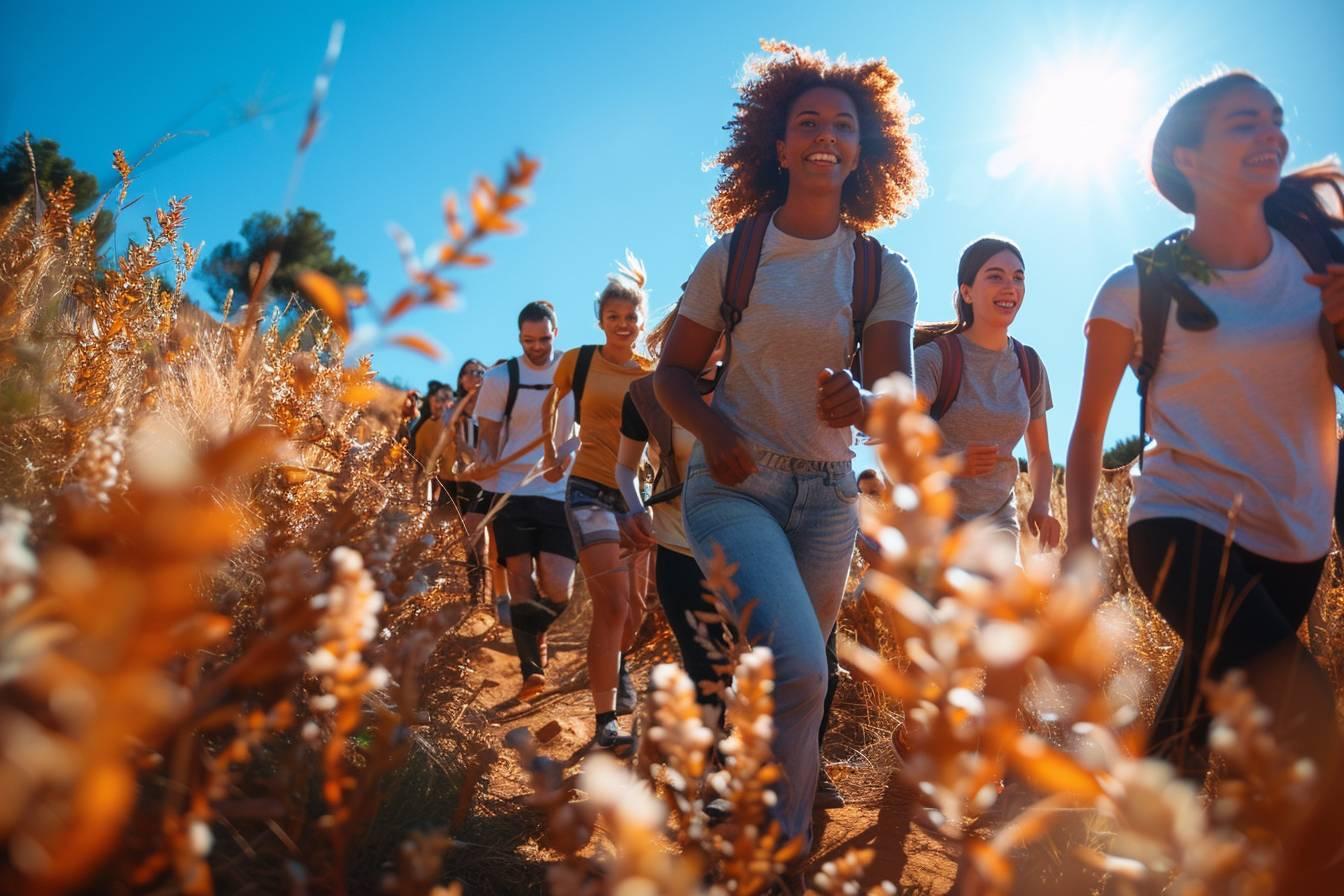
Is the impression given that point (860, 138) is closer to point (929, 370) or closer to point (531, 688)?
point (929, 370)

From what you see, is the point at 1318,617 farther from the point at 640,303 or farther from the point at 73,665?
the point at 73,665

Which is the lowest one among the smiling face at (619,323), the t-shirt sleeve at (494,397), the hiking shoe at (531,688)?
the hiking shoe at (531,688)

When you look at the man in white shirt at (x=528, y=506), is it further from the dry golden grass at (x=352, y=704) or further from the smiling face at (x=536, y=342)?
the dry golden grass at (x=352, y=704)

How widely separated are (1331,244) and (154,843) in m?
3.29

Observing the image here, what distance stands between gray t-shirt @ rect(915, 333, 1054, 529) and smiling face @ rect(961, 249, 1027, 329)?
162 millimetres

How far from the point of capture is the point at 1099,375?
119 inches

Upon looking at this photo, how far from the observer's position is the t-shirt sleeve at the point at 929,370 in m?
4.65

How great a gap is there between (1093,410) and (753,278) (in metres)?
1.10

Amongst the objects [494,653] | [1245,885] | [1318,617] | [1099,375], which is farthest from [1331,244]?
[494,653]

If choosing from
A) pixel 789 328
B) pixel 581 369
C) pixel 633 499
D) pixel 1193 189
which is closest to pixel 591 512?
pixel 581 369

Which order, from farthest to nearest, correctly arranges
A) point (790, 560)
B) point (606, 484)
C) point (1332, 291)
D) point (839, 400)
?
1. point (606, 484)
2. point (790, 560)
3. point (1332, 291)
4. point (839, 400)

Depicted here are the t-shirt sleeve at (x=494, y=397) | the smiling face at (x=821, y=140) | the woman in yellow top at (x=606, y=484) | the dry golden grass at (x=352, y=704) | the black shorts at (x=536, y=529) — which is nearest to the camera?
the dry golden grass at (x=352, y=704)

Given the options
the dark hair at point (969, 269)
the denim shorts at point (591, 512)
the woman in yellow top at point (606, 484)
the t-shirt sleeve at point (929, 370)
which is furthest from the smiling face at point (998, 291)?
the denim shorts at point (591, 512)

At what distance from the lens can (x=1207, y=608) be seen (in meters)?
2.57
